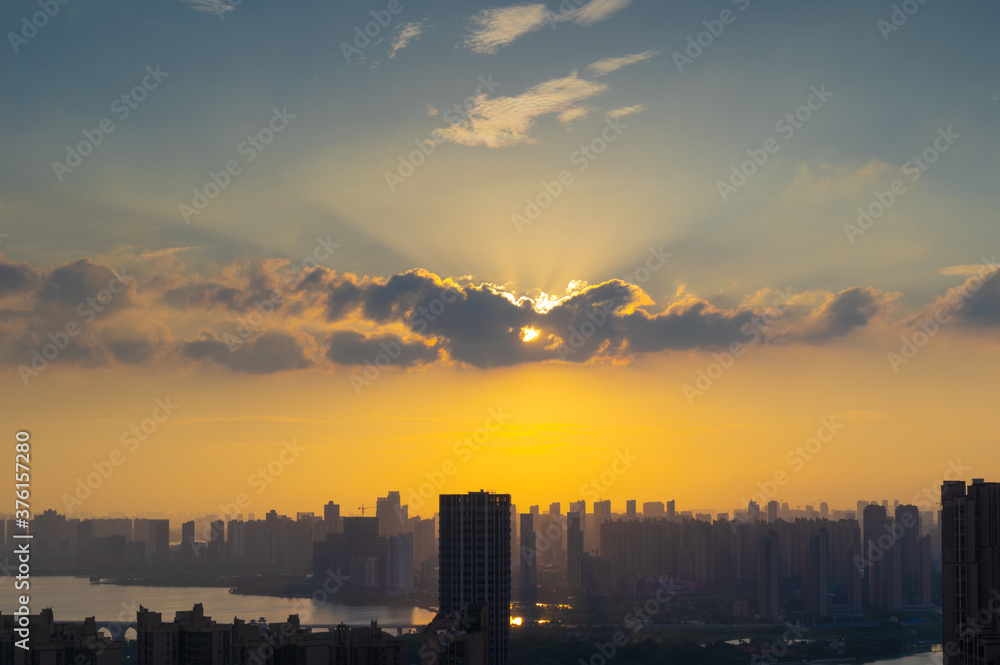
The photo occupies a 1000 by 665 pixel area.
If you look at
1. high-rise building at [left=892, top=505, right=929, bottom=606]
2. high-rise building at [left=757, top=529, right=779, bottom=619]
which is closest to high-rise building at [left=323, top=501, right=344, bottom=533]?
high-rise building at [left=757, top=529, right=779, bottom=619]

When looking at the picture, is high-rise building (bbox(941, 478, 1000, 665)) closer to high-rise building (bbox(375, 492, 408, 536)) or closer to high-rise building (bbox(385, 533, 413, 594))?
high-rise building (bbox(385, 533, 413, 594))

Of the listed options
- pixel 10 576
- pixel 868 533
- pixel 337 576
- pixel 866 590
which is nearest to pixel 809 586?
pixel 866 590

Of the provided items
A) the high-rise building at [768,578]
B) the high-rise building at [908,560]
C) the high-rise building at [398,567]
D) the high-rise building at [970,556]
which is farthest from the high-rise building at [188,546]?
the high-rise building at [970,556]

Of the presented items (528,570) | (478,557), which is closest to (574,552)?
(528,570)

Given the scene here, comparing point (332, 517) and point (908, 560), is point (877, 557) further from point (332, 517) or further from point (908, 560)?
point (332, 517)

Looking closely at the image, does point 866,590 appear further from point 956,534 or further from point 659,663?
point 956,534
